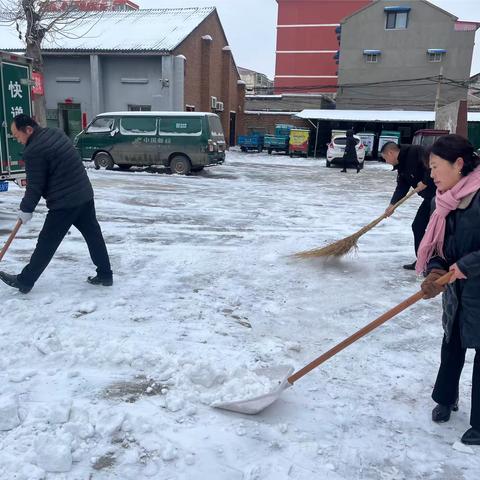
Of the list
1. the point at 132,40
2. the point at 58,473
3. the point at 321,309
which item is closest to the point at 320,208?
the point at 321,309

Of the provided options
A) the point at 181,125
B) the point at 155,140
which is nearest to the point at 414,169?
the point at 181,125

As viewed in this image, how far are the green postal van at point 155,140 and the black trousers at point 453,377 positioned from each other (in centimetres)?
1295

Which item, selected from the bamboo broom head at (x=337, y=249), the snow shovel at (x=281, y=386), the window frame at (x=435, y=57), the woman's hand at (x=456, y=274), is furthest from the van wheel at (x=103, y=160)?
the window frame at (x=435, y=57)

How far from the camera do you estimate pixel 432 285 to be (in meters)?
2.65

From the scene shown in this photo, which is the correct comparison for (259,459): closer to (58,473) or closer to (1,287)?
(58,473)

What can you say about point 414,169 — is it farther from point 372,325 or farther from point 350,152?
point 350,152

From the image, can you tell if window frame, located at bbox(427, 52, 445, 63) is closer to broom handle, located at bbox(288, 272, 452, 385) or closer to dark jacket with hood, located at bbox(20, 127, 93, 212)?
dark jacket with hood, located at bbox(20, 127, 93, 212)

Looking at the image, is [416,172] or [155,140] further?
[155,140]

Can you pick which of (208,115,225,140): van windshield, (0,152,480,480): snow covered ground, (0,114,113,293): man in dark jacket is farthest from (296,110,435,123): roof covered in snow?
(0,114,113,293): man in dark jacket

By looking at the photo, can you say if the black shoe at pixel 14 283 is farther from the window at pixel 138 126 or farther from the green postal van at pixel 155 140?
the window at pixel 138 126

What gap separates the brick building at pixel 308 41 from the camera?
→ 4706 cm

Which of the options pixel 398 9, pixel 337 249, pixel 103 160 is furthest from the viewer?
pixel 398 9

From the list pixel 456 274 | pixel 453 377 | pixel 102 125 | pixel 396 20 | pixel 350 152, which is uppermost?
pixel 396 20

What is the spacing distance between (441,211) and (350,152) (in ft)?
60.3
